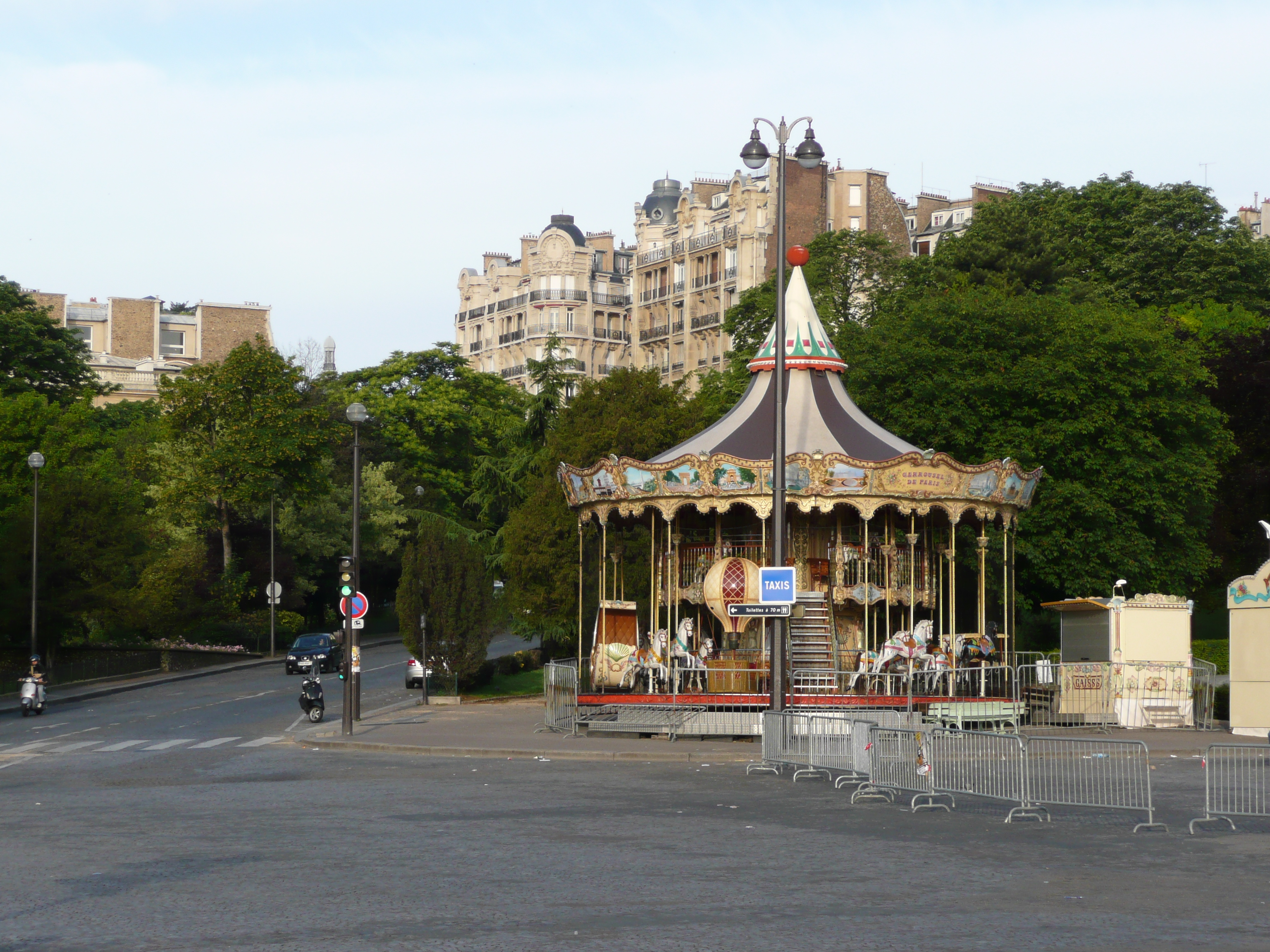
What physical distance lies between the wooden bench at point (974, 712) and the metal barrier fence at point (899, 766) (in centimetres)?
1014

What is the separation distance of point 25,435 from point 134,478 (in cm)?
1332

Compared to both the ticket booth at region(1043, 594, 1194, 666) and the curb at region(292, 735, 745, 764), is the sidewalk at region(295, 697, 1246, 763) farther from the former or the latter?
the ticket booth at region(1043, 594, 1194, 666)

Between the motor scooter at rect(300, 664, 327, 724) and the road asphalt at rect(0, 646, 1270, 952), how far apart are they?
447 inches

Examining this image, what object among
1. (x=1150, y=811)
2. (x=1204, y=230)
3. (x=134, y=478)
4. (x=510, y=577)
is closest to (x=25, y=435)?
(x=134, y=478)

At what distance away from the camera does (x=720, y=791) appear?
18859 mm

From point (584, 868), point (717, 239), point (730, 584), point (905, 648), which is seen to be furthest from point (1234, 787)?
point (717, 239)

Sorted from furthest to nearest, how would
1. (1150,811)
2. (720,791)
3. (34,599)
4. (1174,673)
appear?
1. (34,599)
2. (1174,673)
3. (720,791)
4. (1150,811)

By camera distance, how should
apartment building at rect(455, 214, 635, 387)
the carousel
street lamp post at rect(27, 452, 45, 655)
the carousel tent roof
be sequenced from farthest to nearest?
1. apartment building at rect(455, 214, 635, 387)
2. street lamp post at rect(27, 452, 45, 655)
3. the carousel tent roof
4. the carousel

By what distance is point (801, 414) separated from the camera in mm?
33250

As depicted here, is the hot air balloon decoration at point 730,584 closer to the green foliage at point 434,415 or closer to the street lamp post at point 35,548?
the street lamp post at point 35,548

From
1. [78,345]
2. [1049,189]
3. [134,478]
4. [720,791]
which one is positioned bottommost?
[720,791]

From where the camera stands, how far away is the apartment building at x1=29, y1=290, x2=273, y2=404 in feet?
403

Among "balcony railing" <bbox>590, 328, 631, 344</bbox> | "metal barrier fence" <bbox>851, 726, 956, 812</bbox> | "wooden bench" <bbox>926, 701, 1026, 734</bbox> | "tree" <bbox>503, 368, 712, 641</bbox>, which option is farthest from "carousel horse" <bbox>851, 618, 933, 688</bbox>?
"balcony railing" <bbox>590, 328, 631, 344</bbox>

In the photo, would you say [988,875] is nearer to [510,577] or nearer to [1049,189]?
[510,577]
